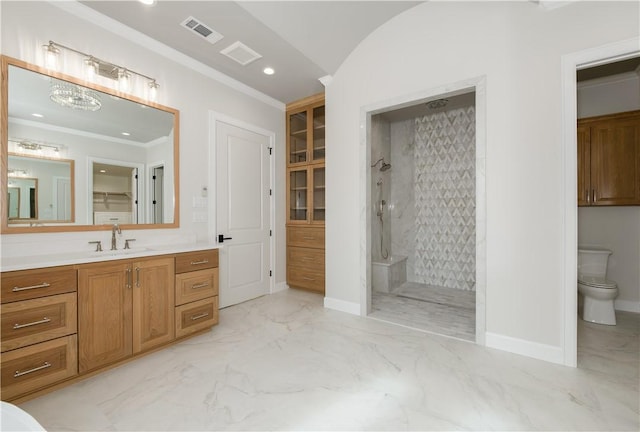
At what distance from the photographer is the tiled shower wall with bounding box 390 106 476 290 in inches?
165

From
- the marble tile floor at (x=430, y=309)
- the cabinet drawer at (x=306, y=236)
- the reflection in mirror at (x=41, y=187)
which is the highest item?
the reflection in mirror at (x=41, y=187)

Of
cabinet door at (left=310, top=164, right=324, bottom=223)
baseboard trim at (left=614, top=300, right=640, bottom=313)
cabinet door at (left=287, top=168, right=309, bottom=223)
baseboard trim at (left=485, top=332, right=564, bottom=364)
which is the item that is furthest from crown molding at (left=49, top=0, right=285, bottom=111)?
baseboard trim at (left=614, top=300, right=640, bottom=313)

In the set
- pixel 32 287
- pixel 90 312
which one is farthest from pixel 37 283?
pixel 90 312

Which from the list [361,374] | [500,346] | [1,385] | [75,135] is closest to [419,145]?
[500,346]

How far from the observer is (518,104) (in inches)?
89.8

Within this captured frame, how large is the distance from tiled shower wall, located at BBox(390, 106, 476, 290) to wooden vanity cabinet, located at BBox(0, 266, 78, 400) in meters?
4.19

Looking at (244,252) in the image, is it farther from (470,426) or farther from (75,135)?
(470,426)

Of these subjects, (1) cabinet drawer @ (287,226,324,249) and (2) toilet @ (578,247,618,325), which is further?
(1) cabinet drawer @ (287,226,324,249)

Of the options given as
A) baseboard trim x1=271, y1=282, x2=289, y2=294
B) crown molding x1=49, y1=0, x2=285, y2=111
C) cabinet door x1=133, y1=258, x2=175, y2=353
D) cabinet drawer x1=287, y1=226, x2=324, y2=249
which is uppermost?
crown molding x1=49, y1=0, x2=285, y2=111

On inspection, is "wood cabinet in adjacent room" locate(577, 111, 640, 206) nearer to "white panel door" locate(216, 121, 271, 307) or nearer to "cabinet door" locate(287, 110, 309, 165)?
"cabinet door" locate(287, 110, 309, 165)

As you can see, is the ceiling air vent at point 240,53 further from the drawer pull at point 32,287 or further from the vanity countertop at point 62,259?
the drawer pull at point 32,287

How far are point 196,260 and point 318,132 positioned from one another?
8.19 feet

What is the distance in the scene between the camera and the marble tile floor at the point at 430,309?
110 inches

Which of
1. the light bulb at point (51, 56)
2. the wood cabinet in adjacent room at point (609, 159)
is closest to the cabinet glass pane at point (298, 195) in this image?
the light bulb at point (51, 56)
